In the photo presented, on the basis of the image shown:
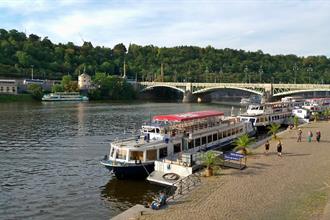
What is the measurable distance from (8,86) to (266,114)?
427ft

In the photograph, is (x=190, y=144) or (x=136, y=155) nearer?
(x=136, y=155)

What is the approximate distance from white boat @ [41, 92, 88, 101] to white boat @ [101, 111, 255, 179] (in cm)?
12241

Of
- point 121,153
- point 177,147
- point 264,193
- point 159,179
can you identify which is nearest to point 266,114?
point 177,147

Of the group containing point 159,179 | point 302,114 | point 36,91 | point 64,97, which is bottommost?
point 159,179

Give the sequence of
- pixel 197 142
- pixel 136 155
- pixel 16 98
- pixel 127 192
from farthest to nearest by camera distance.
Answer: pixel 16 98 < pixel 197 142 < pixel 136 155 < pixel 127 192

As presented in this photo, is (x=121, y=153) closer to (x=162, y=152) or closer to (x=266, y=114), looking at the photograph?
(x=162, y=152)

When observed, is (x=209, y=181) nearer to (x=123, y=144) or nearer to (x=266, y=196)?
(x=266, y=196)

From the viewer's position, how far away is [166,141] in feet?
151

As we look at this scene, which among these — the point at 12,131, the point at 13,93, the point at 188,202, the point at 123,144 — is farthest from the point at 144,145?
the point at 13,93

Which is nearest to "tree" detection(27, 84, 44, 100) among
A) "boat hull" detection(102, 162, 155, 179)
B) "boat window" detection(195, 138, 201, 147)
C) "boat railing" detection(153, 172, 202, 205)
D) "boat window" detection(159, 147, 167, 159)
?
"boat window" detection(195, 138, 201, 147)

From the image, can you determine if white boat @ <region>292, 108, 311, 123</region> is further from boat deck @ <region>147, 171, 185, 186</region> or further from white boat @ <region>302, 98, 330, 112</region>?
boat deck @ <region>147, 171, 185, 186</region>

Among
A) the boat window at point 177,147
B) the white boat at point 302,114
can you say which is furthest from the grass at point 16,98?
the boat window at point 177,147

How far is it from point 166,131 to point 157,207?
63.5 feet

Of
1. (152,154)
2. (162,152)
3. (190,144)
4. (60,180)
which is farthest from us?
(190,144)
